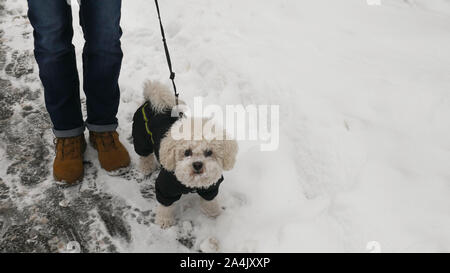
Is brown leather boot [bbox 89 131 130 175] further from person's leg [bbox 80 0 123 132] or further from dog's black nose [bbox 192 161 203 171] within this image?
dog's black nose [bbox 192 161 203 171]

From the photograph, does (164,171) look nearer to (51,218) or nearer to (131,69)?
(51,218)

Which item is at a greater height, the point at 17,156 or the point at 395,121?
the point at 395,121

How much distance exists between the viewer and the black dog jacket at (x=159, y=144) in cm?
229

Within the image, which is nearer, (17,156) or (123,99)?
(17,156)

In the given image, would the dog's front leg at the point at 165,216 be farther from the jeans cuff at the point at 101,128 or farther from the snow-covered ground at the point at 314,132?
the jeans cuff at the point at 101,128

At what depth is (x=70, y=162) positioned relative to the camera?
271cm

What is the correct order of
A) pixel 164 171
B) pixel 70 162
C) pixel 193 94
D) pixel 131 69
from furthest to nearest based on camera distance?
pixel 131 69, pixel 193 94, pixel 70 162, pixel 164 171

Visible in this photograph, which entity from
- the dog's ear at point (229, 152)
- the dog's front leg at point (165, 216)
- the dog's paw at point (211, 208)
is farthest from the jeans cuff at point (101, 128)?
the dog's ear at point (229, 152)

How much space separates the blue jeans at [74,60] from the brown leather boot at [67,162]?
0.28 ft

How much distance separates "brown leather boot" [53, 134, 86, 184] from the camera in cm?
269

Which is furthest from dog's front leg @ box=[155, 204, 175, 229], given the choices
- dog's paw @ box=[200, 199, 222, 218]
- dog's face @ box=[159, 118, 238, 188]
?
dog's face @ box=[159, 118, 238, 188]

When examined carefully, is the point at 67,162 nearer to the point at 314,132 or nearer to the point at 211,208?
the point at 211,208

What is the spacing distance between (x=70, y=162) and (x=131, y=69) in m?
1.58

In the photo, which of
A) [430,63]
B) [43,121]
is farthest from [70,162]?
[430,63]
